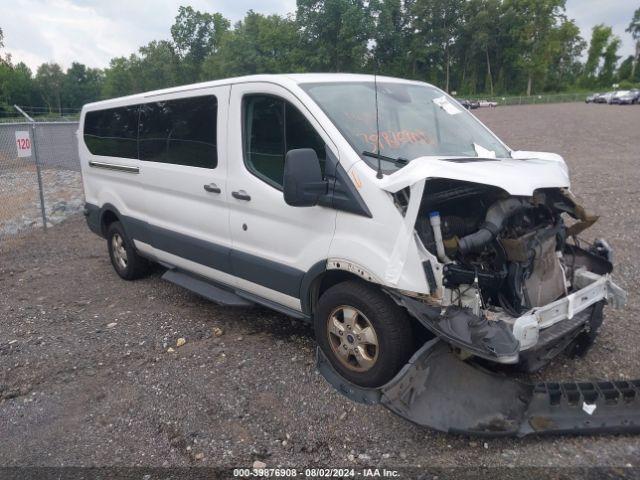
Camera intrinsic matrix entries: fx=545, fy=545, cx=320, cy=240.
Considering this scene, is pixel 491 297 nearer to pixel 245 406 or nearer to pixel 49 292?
pixel 245 406

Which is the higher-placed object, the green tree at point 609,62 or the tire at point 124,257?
the green tree at point 609,62

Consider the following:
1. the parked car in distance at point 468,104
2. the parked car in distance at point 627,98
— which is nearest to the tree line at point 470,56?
the parked car in distance at point 468,104

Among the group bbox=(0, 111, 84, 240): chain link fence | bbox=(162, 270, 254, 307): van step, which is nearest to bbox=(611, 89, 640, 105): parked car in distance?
bbox=(0, 111, 84, 240): chain link fence

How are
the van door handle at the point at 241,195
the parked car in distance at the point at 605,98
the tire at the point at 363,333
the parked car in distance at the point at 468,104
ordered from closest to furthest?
1. the tire at the point at 363,333
2. the van door handle at the point at 241,195
3. the parked car in distance at the point at 468,104
4. the parked car in distance at the point at 605,98

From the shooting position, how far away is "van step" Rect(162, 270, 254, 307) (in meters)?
4.60

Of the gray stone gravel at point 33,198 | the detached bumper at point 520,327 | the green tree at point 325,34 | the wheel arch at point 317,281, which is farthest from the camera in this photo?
the green tree at point 325,34

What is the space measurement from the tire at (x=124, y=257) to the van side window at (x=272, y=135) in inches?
100

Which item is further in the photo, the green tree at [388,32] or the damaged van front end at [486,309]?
the green tree at [388,32]

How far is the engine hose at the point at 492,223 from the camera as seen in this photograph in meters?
3.32

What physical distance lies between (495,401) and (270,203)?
2074 mm

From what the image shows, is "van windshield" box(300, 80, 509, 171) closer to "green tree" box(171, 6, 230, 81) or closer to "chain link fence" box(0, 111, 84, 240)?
"chain link fence" box(0, 111, 84, 240)

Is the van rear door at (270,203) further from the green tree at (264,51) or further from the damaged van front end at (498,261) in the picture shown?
the green tree at (264,51)

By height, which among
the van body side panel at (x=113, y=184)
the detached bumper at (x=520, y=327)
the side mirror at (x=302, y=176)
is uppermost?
the side mirror at (x=302, y=176)

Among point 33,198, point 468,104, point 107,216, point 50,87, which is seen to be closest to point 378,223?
point 107,216
